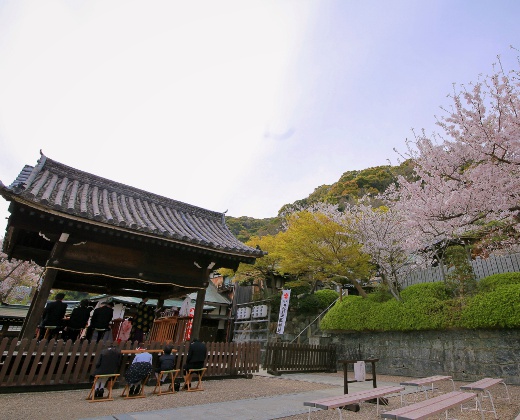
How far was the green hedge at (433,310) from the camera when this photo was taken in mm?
9250

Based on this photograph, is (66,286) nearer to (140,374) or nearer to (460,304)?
(140,374)

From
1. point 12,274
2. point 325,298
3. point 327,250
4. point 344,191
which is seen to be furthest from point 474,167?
point 344,191

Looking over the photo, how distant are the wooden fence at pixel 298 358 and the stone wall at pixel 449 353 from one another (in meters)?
1.76

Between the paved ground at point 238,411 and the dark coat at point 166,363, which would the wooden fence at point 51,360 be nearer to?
the dark coat at point 166,363

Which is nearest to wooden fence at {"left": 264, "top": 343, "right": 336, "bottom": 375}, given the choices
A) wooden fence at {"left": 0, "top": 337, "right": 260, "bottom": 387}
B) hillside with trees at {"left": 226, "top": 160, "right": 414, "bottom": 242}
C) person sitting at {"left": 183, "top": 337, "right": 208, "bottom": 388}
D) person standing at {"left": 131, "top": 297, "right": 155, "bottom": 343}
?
wooden fence at {"left": 0, "top": 337, "right": 260, "bottom": 387}

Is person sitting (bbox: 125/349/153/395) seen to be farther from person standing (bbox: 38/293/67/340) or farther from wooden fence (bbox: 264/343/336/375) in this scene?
wooden fence (bbox: 264/343/336/375)

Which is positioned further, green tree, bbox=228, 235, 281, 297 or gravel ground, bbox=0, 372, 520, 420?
green tree, bbox=228, 235, 281, 297

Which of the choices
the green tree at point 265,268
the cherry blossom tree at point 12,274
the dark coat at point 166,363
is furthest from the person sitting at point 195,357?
the cherry blossom tree at point 12,274

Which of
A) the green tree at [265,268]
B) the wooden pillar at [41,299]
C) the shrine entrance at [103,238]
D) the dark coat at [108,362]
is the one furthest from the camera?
the green tree at [265,268]

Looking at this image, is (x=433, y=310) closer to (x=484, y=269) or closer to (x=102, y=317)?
(x=484, y=269)

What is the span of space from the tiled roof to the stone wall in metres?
7.62

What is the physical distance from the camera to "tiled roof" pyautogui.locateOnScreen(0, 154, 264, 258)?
7.42 metres

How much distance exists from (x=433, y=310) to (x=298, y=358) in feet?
18.9

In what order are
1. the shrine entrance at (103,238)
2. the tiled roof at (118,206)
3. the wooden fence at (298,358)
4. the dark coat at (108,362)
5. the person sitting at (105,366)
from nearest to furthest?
the person sitting at (105,366)
the dark coat at (108,362)
the shrine entrance at (103,238)
the tiled roof at (118,206)
the wooden fence at (298,358)
